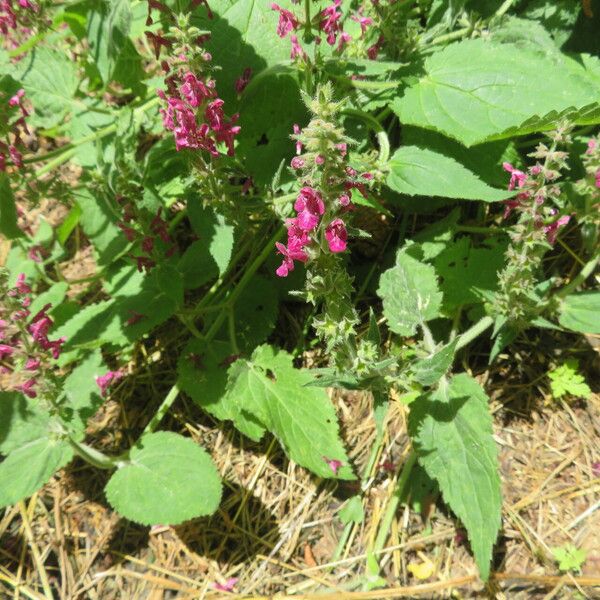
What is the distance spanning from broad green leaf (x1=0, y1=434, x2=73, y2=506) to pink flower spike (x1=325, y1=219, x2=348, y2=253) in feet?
5.29

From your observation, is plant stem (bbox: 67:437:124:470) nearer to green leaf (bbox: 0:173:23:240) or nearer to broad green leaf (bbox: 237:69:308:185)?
green leaf (bbox: 0:173:23:240)

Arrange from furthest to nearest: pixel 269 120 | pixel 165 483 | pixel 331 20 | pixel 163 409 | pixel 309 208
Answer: pixel 163 409
pixel 269 120
pixel 165 483
pixel 331 20
pixel 309 208

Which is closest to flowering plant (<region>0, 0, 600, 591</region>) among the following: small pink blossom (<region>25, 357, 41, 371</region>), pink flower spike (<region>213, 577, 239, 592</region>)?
small pink blossom (<region>25, 357, 41, 371</region>)

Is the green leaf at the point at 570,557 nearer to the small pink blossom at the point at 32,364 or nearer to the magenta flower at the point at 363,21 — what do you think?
the small pink blossom at the point at 32,364

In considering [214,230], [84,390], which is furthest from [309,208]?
[84,390]

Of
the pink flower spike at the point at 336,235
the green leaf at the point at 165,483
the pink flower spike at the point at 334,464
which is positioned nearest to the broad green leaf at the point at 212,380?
the green leaf at the point at 165,483

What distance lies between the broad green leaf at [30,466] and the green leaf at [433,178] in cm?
179

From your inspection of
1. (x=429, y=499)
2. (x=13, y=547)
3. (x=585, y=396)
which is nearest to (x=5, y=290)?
(x=13, y=547)

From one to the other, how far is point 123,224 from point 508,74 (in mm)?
1775

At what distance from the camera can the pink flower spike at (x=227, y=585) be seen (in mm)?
2535

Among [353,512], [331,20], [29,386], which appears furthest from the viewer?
[353,512]

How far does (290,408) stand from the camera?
99.4 inches

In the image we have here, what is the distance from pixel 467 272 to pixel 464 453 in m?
0.83

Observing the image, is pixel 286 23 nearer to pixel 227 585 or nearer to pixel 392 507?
pixel 392 507
